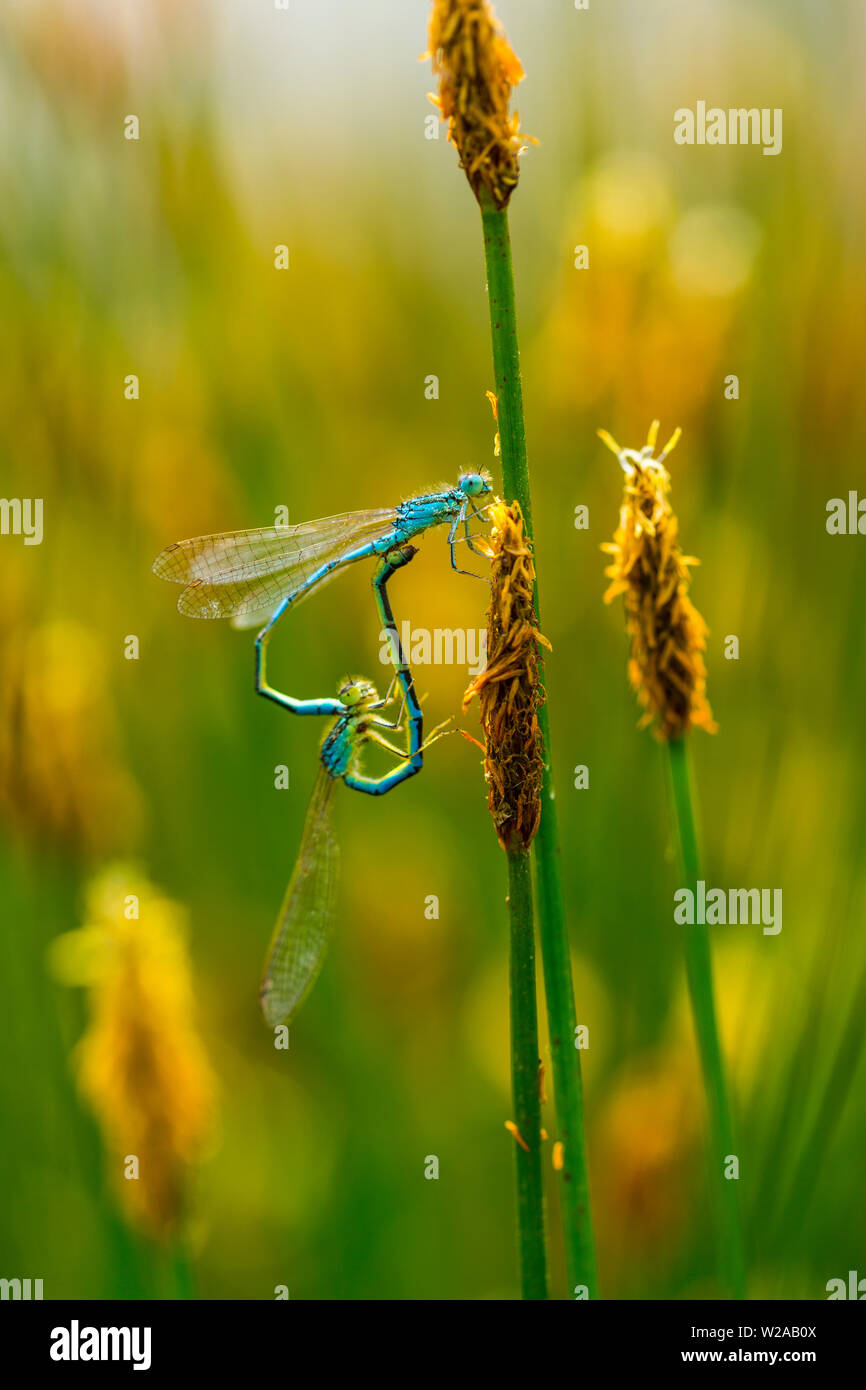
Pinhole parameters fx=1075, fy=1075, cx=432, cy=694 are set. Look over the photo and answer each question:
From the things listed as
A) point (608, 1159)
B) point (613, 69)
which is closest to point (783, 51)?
point (613, 69)

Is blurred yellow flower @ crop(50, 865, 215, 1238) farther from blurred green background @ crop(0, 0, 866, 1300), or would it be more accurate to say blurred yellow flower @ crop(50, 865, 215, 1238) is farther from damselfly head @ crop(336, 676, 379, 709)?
damselfly head @ crop(336, 676, 379, 709)

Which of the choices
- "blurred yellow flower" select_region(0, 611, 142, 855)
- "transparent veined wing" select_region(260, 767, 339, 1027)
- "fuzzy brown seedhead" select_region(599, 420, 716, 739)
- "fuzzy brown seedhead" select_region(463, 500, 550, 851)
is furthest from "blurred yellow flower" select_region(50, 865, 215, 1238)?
"fuzzy brown seedhead" select_region(599, 420, 716, 739)

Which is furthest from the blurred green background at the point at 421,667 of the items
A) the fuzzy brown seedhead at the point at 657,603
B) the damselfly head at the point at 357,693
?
the fuzzy brown seedhead at the point at 657,603

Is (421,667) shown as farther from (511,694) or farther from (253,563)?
(511,694)

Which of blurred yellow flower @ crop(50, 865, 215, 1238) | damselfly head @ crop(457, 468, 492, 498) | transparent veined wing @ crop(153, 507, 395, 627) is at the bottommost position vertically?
blurred yellow flower @ crop(50, 865, 215, 1238)

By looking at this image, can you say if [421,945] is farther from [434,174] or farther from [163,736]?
[434,174]

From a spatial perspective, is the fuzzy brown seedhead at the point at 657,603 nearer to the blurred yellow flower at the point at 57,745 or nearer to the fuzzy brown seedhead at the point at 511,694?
the fuzzy brown seedhead at the point at 511,694

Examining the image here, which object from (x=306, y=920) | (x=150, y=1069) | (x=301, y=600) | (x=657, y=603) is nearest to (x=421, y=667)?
(x=301, y=600)

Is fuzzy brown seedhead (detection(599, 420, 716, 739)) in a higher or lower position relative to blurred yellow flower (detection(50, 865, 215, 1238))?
higher
